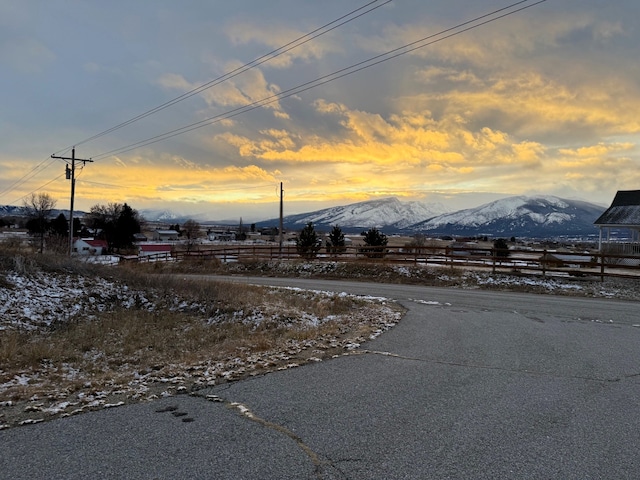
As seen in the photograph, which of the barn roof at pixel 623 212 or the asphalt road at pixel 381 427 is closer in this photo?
the asphalt road at pixel 381 427

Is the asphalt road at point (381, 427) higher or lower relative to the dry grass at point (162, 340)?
higher

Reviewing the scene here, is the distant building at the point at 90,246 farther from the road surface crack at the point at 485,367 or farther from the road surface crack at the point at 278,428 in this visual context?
the road surface crack at the point at 278,428

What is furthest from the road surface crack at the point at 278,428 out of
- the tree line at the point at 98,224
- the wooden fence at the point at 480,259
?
the tree line at the point at 98,224

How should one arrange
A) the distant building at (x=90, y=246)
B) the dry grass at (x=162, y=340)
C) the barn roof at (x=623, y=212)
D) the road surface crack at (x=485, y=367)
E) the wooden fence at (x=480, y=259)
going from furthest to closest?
the distant building at (x=90, y=246), the barn roof at (x=623, y=212), the wooden fence at (x=480, y=259), the road surface crack at (x=485, y=367), the dry grass at (x=162, y=340)

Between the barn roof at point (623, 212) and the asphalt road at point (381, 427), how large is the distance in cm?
3156

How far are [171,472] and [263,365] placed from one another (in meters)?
3.30

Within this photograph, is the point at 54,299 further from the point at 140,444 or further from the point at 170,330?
the point at 140,444

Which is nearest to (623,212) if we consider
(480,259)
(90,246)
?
(480,259)

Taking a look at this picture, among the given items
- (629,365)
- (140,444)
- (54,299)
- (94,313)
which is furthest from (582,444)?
(54,299)

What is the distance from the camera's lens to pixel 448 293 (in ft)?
56.6

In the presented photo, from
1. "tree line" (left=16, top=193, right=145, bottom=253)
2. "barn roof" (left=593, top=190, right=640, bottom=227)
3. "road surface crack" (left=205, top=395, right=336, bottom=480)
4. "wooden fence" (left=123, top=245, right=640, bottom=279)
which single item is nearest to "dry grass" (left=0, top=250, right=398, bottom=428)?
"road surface crack" (left=205, top=395, right=336, bottom=480)

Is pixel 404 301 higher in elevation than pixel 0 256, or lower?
lower

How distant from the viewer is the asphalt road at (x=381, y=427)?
3447 millimetres

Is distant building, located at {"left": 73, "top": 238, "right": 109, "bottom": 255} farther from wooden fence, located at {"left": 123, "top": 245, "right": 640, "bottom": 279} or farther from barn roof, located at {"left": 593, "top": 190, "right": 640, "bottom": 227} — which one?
barn roof, located at {"left": 593, "top": 190, "right": 640, "bottom": 227}
